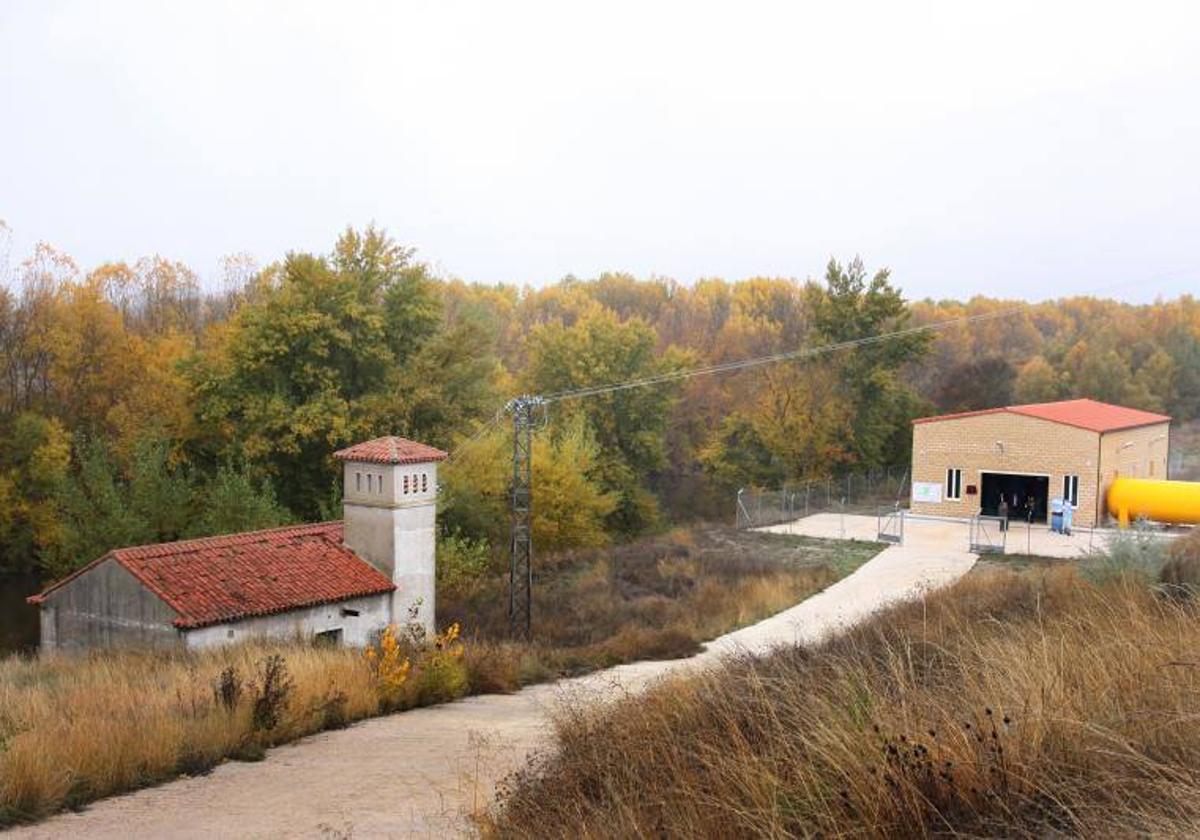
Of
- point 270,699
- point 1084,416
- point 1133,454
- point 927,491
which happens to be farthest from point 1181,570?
point 1133,454

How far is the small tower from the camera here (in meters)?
22.8

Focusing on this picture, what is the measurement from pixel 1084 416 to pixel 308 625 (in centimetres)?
2665

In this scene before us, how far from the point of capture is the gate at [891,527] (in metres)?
32.3

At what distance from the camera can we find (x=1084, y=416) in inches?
1432

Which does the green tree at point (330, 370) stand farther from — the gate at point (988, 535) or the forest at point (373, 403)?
the gate at point (988, 535)

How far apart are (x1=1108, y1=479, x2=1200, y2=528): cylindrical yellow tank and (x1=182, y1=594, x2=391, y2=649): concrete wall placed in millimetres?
21525

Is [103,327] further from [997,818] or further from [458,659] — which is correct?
[997,818]

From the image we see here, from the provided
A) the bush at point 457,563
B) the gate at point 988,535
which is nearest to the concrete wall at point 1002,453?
the gate at point 988,535

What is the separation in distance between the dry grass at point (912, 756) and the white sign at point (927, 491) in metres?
29.9

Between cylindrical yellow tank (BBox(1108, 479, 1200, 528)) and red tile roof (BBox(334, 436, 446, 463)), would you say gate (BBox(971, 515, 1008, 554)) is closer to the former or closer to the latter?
cylindrical yellow tank (BBox(1108, 479, 1200, 528))

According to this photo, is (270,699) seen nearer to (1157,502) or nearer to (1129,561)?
(1129,561)

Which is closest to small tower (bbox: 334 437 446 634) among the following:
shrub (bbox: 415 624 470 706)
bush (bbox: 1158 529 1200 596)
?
shrub (bbox: 415 624 470 706)

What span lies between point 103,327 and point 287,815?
40095 millimetres

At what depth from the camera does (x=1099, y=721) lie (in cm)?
474
